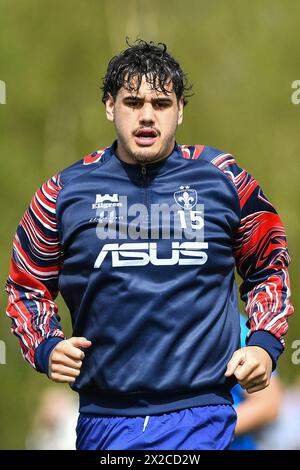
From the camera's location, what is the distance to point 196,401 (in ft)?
10.1

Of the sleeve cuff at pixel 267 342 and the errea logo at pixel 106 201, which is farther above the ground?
the errea logo at pixel 106 201

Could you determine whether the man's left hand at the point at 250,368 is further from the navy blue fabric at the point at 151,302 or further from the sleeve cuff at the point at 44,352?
the sleeve cuff at the point at 44,352

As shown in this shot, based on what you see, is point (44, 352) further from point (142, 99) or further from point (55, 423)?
point (55, 423)

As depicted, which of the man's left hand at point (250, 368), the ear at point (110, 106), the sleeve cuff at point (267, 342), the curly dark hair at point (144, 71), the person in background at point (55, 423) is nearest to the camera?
the man's left hand at point (250, 368)

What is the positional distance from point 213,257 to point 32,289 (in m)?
0.54

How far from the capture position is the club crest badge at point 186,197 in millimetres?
3154

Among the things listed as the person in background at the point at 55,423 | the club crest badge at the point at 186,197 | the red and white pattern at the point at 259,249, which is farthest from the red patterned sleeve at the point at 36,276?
the person in background at the point at 55,423

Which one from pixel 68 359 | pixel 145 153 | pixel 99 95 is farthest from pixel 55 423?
pixel 145 153

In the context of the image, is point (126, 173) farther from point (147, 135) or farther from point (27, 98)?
point (27, 98)

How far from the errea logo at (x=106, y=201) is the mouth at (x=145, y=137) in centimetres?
16

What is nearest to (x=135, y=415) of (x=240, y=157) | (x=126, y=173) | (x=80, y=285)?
(x=80, y=285)

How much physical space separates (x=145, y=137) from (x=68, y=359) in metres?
0.64

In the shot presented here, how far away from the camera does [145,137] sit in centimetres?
316

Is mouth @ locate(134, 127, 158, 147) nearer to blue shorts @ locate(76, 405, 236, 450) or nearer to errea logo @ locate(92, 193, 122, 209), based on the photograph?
errea logo @ locate(92, 193, 122, 209)
